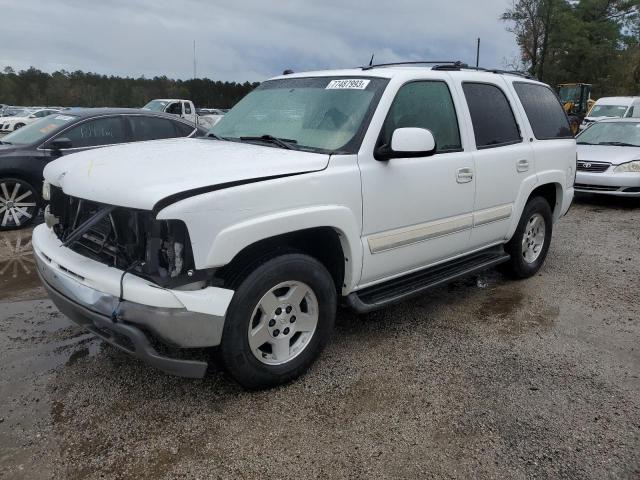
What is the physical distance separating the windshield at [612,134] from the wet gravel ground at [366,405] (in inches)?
282

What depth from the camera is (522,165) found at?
15.7 ft

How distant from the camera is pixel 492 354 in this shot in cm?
379

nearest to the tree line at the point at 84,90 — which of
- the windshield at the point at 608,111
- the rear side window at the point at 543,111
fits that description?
the windshield at the point at 608,111

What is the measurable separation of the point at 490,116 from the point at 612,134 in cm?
773

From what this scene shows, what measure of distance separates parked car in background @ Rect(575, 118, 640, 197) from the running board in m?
5.81

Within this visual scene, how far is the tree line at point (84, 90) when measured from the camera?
6569 cm

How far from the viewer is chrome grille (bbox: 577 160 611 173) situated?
31.4ft

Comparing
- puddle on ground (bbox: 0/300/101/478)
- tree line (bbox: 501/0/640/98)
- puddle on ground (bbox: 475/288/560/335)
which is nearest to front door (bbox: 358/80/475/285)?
puddle on ground (bbox: 475/288/560/335)

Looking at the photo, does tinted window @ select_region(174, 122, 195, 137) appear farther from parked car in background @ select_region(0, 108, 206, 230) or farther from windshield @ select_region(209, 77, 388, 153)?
windshield @ select_region(209, 77, 388, 153)

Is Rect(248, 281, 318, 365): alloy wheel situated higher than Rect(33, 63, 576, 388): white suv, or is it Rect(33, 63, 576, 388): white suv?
Rect(33, 63, 576, 388): white suv

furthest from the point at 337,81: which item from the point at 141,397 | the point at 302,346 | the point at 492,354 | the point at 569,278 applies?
the point at 569,278

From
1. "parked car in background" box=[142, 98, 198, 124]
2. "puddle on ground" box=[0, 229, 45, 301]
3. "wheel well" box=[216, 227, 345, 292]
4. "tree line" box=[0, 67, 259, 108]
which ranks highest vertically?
"tree line" box=[0, 67, 259, 108]

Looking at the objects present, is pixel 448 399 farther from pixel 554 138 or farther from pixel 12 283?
pixel 12 283

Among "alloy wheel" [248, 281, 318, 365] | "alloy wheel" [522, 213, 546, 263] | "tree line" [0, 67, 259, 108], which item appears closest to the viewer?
"alloy wheel" [248, 281, 318, 365]
